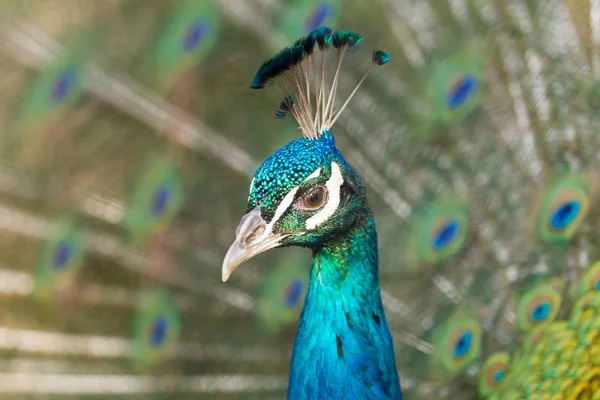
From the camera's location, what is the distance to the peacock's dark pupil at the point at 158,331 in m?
1.81

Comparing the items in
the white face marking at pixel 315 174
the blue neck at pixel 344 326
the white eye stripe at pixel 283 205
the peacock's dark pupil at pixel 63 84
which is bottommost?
the blue neck at pixel 344 326

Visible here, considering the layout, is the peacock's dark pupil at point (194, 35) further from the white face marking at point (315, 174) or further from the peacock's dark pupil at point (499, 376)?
the peacock's dark pupil at point (499, 376)

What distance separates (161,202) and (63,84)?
1.26 ft

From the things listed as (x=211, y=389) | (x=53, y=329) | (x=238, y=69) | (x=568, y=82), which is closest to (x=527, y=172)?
(x=568, y=82)

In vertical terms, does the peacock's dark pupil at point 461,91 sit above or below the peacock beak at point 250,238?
above

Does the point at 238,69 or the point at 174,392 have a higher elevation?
the point at 238,69

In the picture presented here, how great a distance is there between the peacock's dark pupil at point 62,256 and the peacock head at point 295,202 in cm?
103

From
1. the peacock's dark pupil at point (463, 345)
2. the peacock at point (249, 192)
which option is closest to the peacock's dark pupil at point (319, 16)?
the peacock at point (249, 192)

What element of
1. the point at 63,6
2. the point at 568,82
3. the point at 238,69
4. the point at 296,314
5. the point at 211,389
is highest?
the point at 63,6

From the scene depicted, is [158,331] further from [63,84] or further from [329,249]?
[329,249]

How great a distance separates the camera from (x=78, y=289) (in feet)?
6.07

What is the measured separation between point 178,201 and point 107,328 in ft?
1.37

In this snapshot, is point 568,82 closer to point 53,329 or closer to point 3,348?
point 53,329

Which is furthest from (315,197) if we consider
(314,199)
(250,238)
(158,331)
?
(158,331)
